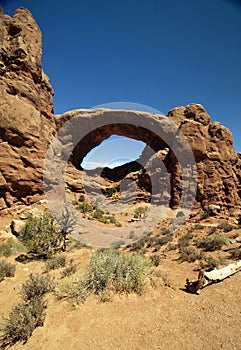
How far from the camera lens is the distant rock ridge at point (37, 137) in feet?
45.2

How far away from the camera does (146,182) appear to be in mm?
24750

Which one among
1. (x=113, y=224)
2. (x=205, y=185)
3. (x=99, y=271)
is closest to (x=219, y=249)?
(x=99, y=271)

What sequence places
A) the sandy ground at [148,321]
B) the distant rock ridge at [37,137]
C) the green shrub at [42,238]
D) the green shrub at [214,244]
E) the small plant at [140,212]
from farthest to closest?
1. the small plant at [140,212]
2. the distant rock ridge at [37,137]
3. the green shrub at [42,238]
4. the green shrub at [214,244]
5. the sandy ground at [148,321]

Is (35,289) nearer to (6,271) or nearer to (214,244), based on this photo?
(6,271)

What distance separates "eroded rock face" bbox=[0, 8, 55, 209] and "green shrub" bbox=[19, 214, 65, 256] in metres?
6.72

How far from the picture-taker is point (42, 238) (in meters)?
7.48

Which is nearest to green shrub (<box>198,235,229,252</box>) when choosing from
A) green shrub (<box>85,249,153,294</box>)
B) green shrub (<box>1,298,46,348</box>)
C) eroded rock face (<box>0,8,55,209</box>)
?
green shrub (<box>85,249,153,294</box>)

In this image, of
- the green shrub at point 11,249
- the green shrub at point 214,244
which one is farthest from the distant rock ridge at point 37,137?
the green shrub at point 214,244

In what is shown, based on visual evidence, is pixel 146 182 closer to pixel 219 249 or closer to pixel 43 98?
pixel 43 98

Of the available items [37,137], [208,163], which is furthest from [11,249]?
[208,163]

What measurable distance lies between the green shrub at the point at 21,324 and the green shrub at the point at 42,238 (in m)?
4.44

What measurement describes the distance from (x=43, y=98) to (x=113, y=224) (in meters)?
14.4

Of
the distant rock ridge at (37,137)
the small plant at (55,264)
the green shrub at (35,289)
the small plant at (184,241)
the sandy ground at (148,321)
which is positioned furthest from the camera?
the distant rock ridge at (37,137)

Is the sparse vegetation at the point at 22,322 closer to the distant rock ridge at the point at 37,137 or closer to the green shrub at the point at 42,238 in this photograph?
the green shrub at the point at 42,238
